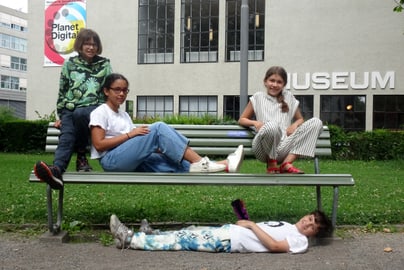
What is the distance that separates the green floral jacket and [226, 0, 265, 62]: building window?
65.1ft

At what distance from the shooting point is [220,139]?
486cm

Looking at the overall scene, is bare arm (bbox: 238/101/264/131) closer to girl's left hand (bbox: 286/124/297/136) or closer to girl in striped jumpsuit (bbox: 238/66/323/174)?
girl in striped jumpsuit (bbox: 238/66/323/174)

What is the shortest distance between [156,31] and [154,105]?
12.2 ft

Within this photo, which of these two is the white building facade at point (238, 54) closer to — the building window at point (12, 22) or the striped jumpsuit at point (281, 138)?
the striped jumpsuit at point (281, 138)

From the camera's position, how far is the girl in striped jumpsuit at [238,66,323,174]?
4266mm

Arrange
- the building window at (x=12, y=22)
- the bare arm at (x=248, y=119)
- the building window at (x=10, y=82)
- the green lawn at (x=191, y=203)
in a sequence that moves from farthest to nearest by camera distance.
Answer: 1. the building window at (x=12, y=22)
2. the building window at (x=10, y=82)
3. the green lawn at (x=191, y=203)
4. the bare arm at (x=248, y=119)

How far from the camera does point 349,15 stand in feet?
74.7

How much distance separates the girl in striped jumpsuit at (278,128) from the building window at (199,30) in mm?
20049

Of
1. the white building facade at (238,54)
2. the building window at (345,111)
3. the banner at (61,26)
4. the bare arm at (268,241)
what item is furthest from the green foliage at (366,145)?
the banner at (61,26)

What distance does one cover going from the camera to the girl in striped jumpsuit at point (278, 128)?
14.0 feet

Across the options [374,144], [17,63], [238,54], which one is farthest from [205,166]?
[17,63]

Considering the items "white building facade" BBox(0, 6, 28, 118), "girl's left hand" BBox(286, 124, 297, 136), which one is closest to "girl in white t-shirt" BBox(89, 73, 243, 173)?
"girl's left hand" BBox(286, 124, 297, 136)

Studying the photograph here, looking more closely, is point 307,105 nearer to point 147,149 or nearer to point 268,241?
point 147,149

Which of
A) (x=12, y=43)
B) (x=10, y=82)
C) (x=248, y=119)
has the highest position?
(x=12, y=43)
